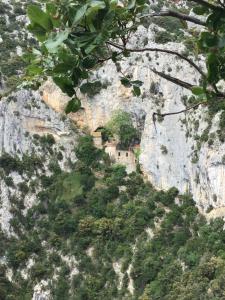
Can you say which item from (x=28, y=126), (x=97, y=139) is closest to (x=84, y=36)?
(x=97, y=139)

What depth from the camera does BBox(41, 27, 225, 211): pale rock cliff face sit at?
3114 cm

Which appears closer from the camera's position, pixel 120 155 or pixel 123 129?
pixel 123 129

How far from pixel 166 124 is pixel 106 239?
297 inches

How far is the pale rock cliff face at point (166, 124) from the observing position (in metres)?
31.1

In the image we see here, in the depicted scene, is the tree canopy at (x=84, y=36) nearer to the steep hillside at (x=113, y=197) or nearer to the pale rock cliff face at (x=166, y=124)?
the steep hillside at (x=113, y=197)

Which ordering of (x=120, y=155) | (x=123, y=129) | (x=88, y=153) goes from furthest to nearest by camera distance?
(x=120, y=155), (x=88, y=153), (x=123, y=129)

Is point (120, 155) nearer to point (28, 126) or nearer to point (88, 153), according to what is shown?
point (88, 153)

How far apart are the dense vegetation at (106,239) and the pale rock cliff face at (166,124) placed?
43.6 inches

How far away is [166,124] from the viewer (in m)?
35.0

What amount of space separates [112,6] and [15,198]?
34.9 metres

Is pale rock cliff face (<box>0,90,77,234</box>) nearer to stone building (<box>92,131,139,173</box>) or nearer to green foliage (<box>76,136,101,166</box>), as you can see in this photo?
green foliage (<box>76,136,101,166</box>)

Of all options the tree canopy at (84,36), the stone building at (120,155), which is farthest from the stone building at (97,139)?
the tree canopy at (84,36)

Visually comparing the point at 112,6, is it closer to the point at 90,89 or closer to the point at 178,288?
the point at 90,89

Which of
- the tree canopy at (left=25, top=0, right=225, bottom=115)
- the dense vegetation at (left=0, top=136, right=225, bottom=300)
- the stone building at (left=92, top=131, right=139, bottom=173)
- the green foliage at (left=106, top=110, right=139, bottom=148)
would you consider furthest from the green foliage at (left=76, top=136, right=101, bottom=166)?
the tree canopy at (left=25, top=0, right=225, bottom=115)
